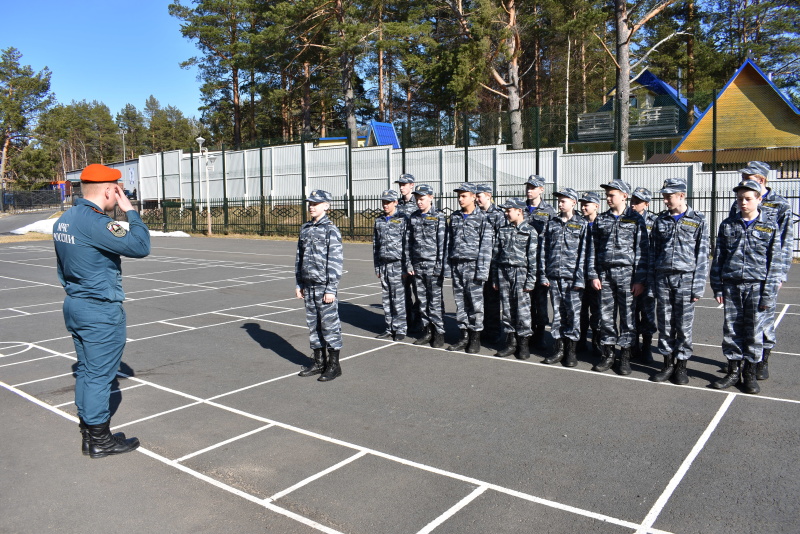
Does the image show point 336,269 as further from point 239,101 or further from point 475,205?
point 239,101

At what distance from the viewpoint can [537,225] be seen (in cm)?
766

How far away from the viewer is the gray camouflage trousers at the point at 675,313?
6242mm

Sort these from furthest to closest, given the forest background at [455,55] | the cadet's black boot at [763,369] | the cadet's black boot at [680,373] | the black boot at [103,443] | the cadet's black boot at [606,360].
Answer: the forest background at [455,55] → the cadet's black boot at [606,360] → the cadet's black boot at [763,369] → the cadet's black boot at [680,373] → the black boot at [103,443]

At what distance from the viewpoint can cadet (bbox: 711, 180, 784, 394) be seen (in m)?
6.01

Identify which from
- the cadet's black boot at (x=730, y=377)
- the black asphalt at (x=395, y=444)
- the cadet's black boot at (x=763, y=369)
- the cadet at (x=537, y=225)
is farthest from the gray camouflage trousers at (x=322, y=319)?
the cadet's black boot at (x=763, y=369)

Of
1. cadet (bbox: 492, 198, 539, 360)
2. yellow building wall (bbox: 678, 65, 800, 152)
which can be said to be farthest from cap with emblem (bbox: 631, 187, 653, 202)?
yellow building wall (bbox: 678, 65, 800, 152)

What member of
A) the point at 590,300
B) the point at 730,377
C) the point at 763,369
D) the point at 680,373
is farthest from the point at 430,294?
the point at 763,369

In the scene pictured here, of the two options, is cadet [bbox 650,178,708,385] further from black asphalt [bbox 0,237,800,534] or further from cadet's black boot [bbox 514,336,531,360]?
cadet's black boot [bbox 514,336,531,360]

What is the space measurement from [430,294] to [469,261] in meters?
0.72

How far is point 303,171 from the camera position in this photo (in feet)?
91.5

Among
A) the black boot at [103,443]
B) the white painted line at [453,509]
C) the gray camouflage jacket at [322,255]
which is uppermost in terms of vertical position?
the gray camouflage jacket at [322,255]

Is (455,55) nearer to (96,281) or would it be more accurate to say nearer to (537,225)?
(537,225)

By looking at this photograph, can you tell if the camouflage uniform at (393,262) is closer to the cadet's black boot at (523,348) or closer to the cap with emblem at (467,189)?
the cap with emblem at (467,189)

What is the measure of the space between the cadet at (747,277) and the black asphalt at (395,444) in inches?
17.0
